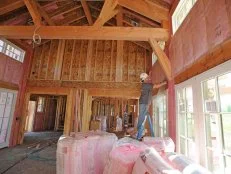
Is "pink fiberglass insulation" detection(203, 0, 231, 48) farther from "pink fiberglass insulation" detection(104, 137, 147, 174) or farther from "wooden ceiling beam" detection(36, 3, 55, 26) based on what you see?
"wooden ceiling beam" detection(36, 3, 55, 26)

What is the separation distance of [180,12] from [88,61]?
4.35 m

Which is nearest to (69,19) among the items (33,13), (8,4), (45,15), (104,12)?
(45,15)

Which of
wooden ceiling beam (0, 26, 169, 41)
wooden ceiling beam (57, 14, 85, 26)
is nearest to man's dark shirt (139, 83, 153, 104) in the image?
wooden ceiling beam (0, 26, 169, 41)

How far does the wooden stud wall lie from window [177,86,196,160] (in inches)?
143

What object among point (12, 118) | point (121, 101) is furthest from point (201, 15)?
point (121, 101)

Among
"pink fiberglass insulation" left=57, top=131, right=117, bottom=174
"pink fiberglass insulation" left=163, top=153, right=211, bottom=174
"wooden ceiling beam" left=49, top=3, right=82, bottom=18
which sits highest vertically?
"wooden ceiling beam" left=49, top=3, right=82, bottom=18

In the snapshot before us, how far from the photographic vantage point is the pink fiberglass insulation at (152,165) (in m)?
1.28

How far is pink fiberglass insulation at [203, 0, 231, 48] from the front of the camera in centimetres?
165

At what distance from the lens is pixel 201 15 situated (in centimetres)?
217

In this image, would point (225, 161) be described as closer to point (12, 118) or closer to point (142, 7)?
point (142, 7)

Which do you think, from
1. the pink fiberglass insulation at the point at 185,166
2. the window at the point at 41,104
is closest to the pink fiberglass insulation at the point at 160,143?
the pink fiberglass insulation at the point at 185,166

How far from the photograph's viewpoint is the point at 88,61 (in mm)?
6844

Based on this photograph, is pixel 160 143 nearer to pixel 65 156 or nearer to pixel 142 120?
pixel 142 120

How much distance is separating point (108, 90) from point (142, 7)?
340 centimetres
